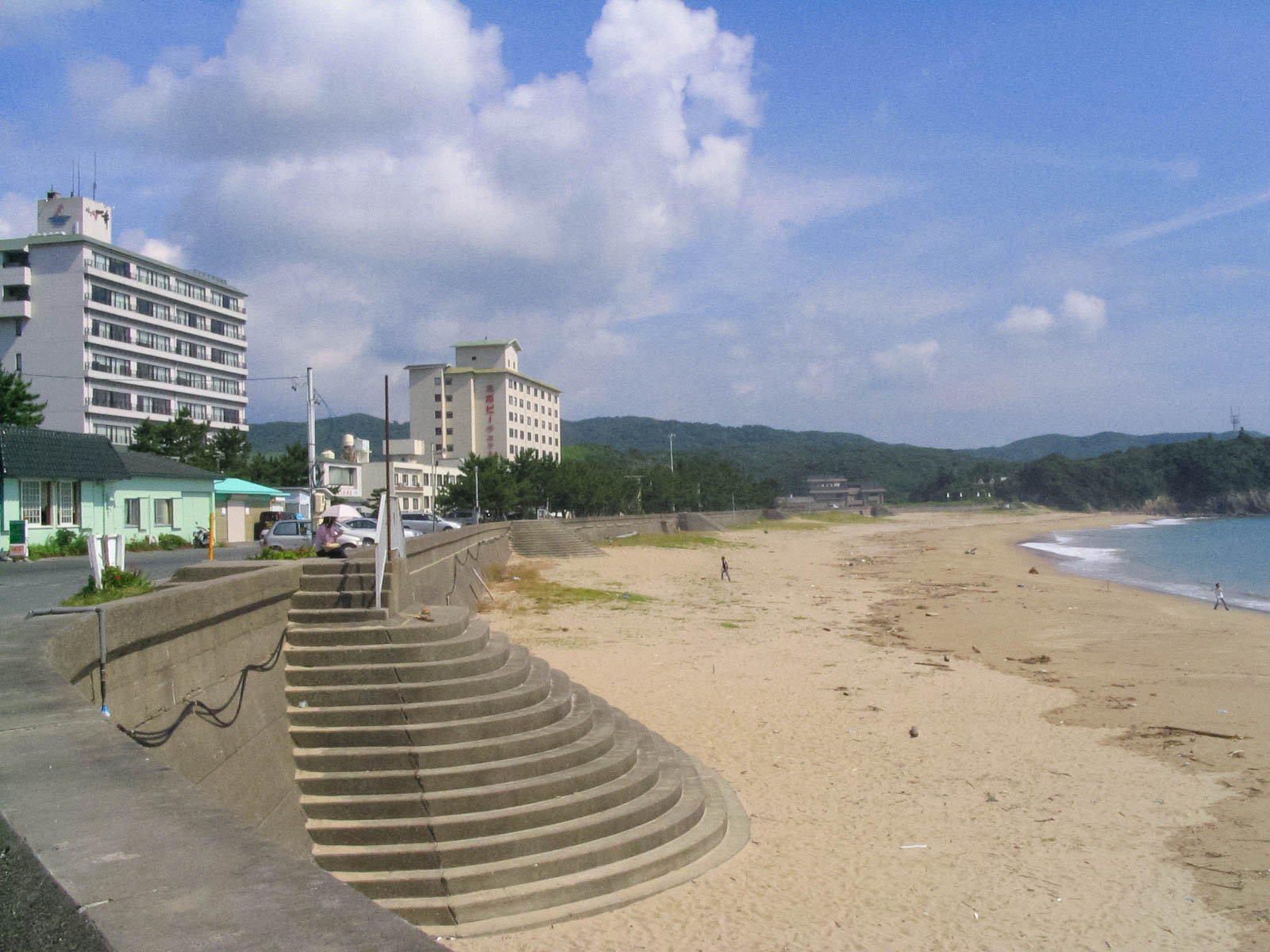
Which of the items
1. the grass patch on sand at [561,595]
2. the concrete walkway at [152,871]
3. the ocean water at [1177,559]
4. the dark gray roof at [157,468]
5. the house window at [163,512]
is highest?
the dark gray roof at [157,468]

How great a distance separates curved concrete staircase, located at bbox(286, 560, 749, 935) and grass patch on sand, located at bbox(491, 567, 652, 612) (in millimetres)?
15476

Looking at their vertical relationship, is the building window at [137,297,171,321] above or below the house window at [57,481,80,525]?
above

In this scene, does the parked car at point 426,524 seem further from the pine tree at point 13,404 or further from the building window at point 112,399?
the building window at point 112,399

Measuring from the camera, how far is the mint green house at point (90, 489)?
22578mm

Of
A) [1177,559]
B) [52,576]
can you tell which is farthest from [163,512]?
[1177,559]

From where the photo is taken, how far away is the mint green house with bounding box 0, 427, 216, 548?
889 inches

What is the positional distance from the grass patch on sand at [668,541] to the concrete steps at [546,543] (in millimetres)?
7123

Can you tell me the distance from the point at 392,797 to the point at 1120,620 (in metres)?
26.4

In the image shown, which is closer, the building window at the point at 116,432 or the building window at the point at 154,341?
the building window at the point at 116,432

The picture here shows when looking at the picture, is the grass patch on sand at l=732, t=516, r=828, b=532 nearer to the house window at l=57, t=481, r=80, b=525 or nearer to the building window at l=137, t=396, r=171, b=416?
the building window at l=137, t=396, r=171, b=416

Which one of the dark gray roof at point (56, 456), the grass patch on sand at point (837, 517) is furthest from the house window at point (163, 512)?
the grass patch on sand at point (837, 517)

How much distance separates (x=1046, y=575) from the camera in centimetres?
4622

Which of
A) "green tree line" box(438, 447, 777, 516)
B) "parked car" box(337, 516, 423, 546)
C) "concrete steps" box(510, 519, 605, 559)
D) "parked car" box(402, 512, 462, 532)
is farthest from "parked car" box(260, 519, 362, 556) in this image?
"green tree line" box(438, 447, 777, 516)

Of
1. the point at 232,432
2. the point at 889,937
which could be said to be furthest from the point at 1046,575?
the point at 232,432
